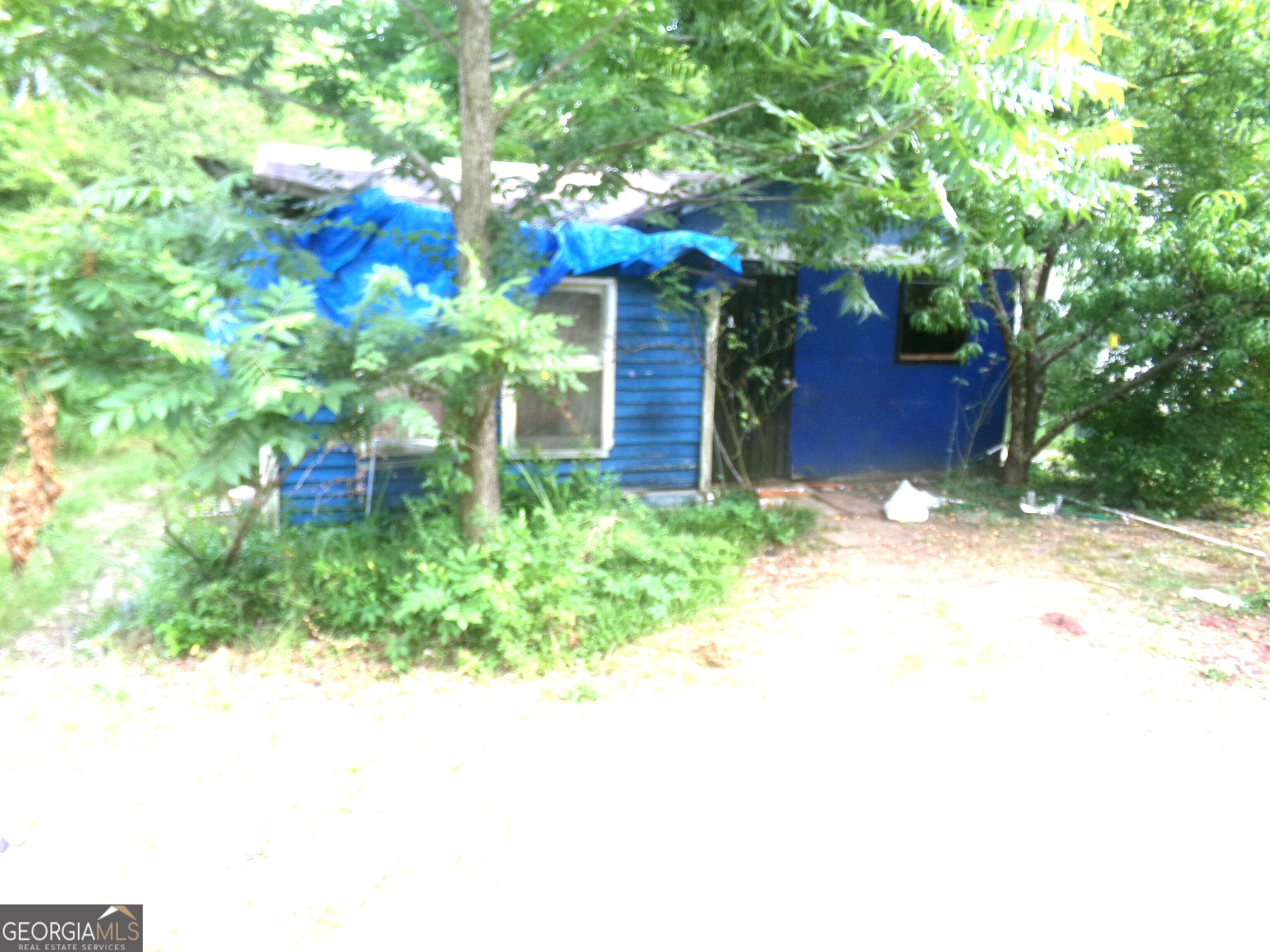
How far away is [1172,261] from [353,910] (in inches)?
303

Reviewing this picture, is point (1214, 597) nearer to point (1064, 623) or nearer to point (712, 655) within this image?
point (1064, 623)

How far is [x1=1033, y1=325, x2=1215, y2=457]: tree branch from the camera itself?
839 cm

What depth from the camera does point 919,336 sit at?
10.7m

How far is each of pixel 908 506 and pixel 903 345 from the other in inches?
102

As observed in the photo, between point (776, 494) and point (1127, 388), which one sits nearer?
→ point (1127, 388)

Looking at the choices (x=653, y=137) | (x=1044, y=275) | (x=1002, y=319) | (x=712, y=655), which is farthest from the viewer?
(x=1044, y=275)

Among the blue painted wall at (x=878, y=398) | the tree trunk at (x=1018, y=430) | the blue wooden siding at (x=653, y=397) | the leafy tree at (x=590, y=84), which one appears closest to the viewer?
the leafy tree at (x=590, y=84)

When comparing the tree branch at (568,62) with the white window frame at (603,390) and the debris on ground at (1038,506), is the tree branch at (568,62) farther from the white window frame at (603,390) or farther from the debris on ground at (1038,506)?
the debris on ground at (1038,506)

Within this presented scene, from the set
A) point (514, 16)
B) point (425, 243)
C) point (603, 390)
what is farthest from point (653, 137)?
point (603, 390)

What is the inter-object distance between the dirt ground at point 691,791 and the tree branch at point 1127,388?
336 centimetres

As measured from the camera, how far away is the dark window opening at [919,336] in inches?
412

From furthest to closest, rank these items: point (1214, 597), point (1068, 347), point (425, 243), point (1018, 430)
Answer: point (1018, 430)
point (1068, 347)
point (1214, 597)
point (425, 243)

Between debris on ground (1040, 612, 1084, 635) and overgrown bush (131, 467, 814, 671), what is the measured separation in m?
1.99

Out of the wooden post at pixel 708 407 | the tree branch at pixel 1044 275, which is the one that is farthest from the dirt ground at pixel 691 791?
the tree branch at pixel 1044 275
